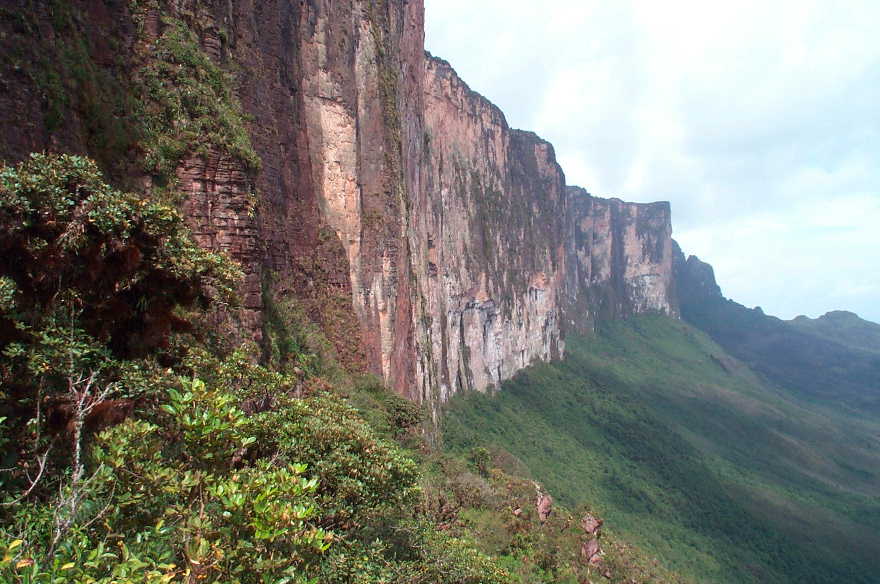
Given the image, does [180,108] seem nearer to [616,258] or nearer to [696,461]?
[696,461]

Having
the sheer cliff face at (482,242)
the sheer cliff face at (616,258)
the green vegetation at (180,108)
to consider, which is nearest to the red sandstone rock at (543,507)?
the sheer cliff face at (482,242)

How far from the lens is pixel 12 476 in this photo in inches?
192

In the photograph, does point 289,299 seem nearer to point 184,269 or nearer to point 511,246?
point 184,269

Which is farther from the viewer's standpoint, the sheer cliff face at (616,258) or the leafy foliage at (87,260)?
the sheer cliff face at (616,258)

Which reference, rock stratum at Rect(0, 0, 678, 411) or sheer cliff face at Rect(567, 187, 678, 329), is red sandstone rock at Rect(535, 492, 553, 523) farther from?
sheer cliff face at Rect(567, 187, 678, 329)

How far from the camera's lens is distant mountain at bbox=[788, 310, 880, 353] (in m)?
149

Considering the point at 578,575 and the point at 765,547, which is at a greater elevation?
the point at 578,575

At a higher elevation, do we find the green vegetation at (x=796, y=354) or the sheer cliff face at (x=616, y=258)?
the sheer cliff face at (x=616, y=258)

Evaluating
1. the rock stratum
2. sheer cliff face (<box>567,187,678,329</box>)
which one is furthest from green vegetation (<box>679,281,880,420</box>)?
the rock stratum

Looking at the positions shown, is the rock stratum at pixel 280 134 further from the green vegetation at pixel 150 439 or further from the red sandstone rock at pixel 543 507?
the red sandstone rock at pixel 543 507

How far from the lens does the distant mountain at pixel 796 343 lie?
385ft

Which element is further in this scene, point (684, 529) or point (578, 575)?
point (684, 529)

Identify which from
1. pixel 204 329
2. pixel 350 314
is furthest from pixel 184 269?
pixel 350 314

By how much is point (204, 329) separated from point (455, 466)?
714 inches
